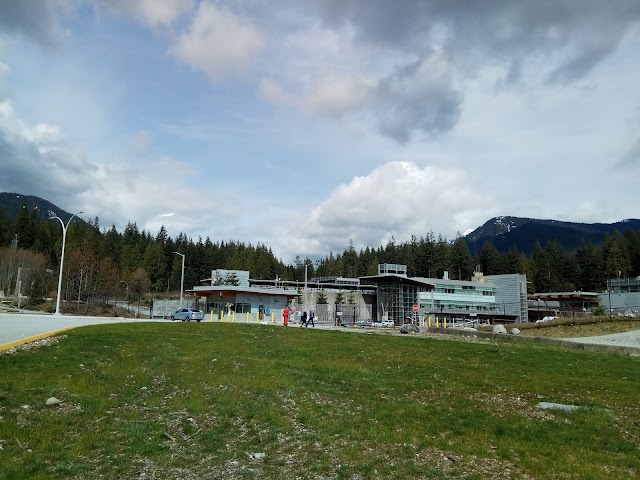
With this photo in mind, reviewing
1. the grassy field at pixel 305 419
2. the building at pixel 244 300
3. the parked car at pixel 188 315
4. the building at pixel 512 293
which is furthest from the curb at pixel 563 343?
the building at pixel 512 293

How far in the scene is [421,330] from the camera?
52.6 metres

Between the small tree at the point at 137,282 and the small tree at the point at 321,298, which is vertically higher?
the small tree at the point at 137,282

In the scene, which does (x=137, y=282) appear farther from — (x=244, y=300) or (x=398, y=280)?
(x=398, y=280)

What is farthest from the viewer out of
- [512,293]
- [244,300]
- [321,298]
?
[512,293]

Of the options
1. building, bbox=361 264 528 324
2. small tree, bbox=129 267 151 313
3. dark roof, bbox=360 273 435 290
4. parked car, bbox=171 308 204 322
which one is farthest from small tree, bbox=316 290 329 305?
parked car, bbox=171 308 204 322

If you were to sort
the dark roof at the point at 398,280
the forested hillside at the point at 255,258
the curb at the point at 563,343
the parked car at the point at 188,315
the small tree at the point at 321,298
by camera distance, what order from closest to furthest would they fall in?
the curb at the point at 563,343, the parked car at the point at 188,315, the dark roof at the point at 398,280, the small tree at the point at 321,298, the forested hillside at the point at 255,258

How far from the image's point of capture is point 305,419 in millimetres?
11250

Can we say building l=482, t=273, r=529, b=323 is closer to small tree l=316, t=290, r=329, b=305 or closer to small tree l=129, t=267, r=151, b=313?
small tree l=316, t=290, r=329, b=305

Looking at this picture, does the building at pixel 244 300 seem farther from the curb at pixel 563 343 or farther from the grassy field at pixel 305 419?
the grassy field at pixel 305 419

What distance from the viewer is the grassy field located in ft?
27.2

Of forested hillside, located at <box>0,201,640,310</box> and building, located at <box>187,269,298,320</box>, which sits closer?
building, located at <box>187,269,298,320</box>

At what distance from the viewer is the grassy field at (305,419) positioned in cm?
829

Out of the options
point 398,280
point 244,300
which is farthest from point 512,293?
point 244,300

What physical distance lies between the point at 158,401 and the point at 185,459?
4.28m
